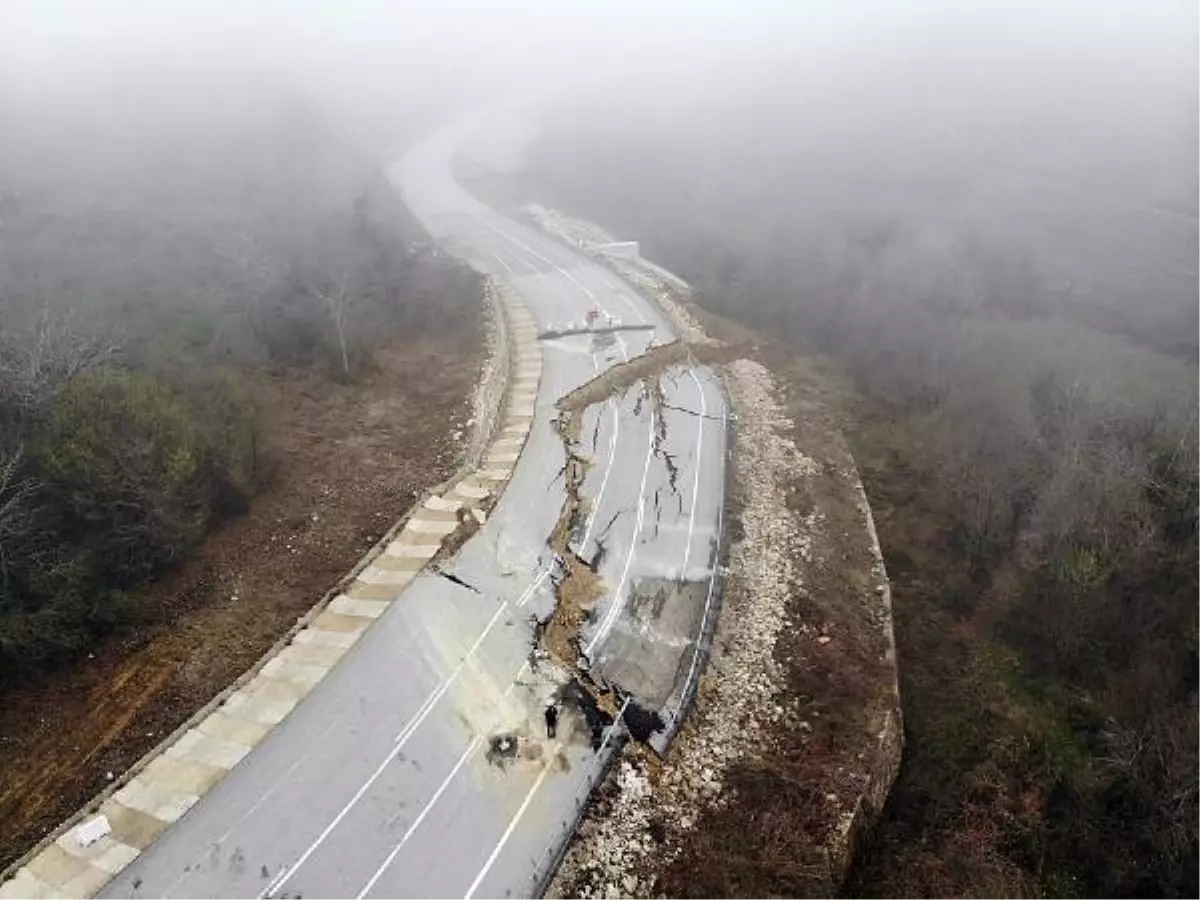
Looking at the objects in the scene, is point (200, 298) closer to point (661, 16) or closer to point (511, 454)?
point (511, 454)

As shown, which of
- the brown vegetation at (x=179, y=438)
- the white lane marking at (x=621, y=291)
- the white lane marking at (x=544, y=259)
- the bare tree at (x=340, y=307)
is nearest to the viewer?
the brown vegetation at (x=179, y=438)

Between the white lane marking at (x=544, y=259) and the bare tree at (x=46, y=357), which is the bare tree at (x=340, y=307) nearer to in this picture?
the bare tree at (x=46, y=357)

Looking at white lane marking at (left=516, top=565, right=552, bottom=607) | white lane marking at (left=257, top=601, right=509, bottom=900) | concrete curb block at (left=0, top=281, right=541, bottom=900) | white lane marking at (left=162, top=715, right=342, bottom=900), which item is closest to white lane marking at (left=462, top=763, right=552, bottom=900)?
white lane marking at (left=257, top=601, right=509, bottom=900)

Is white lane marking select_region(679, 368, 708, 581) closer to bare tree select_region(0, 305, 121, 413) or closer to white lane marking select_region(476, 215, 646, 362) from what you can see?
white lane marking select_region(476, 215, 646, 362)

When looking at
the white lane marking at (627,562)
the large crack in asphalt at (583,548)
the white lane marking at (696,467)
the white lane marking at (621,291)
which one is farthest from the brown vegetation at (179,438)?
the white lane marking at (696,467)

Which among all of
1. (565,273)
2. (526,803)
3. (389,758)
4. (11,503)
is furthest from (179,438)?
(565,273)

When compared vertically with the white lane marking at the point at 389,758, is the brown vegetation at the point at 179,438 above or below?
above
